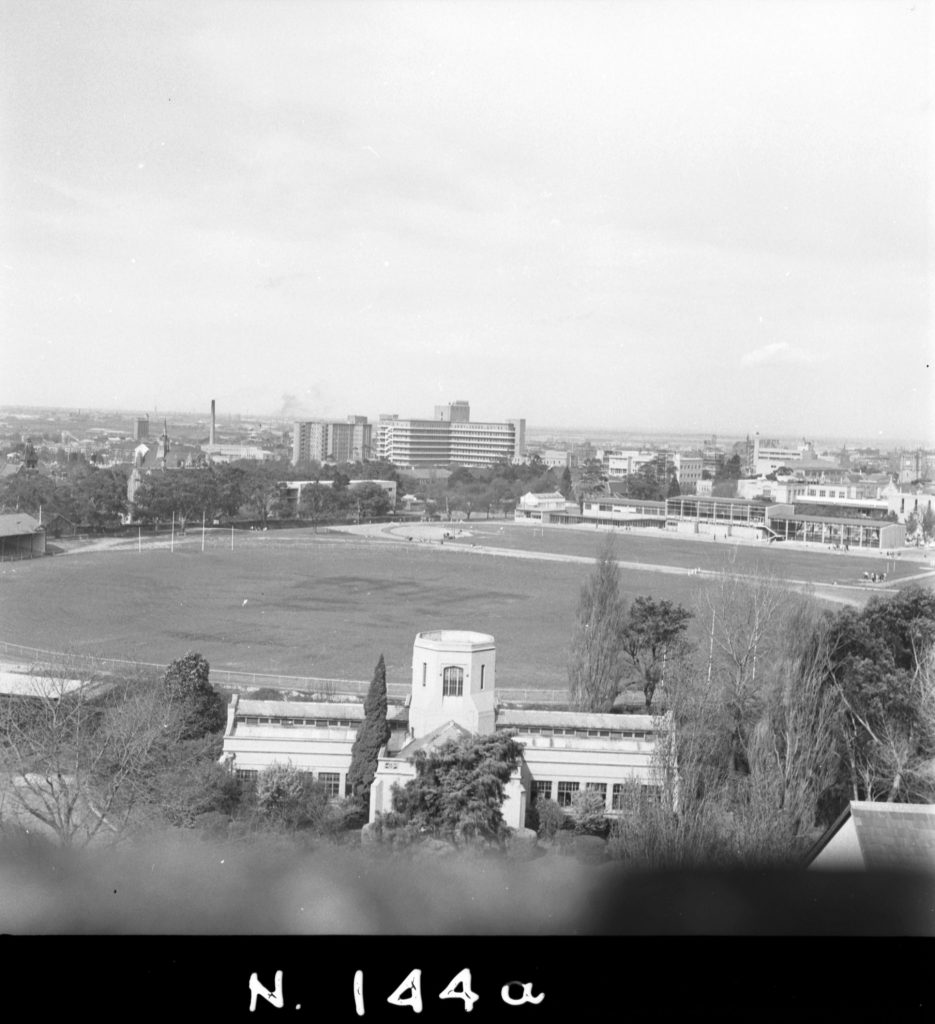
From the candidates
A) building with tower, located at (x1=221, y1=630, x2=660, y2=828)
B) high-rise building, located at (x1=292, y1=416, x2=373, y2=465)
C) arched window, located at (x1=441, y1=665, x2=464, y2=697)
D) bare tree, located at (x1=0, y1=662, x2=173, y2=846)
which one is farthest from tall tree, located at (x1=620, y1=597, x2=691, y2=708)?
high-rise building, located at (x1=292, y1=416, x2=373, y2=465)

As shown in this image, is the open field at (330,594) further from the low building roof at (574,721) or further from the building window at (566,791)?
the building window at (566,791)

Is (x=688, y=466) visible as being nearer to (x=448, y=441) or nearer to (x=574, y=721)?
(x=448, y=441)

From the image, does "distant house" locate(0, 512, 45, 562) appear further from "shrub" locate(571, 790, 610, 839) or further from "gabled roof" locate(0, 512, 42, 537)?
"shrub" locate(571, 790, 610, 839)

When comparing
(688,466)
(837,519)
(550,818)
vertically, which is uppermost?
(688,466)

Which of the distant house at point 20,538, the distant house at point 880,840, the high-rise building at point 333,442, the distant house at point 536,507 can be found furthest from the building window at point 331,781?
the high-rise building at point 333,442

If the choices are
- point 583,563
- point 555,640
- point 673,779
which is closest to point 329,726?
point 673,779

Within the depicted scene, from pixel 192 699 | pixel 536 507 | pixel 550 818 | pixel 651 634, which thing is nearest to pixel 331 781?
pixel 192 699
